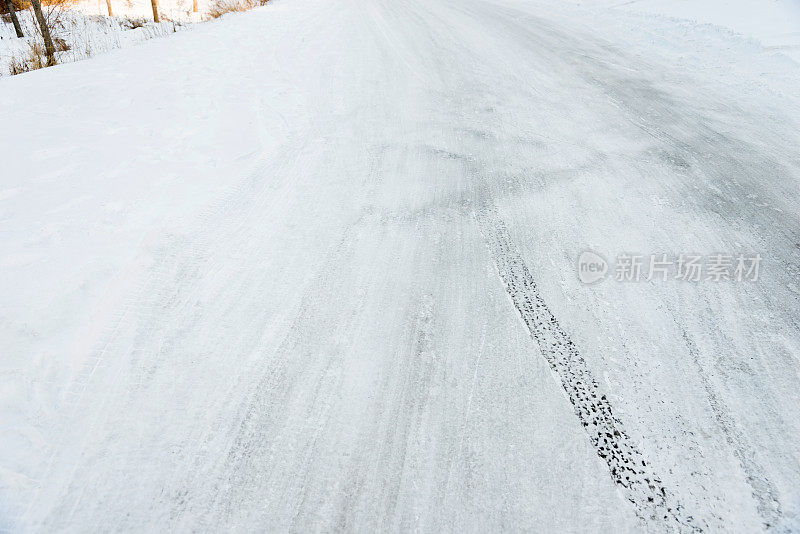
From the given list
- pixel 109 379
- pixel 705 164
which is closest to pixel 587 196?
pixel 705 164

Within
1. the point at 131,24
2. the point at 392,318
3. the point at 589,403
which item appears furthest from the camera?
the point at 131,24

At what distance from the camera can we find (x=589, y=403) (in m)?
2.12

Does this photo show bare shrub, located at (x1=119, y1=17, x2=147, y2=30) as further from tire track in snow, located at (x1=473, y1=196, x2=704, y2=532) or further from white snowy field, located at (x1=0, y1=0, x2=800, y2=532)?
tire track in snow, located at (x1=473, y1=196, x2=704, y2=532)

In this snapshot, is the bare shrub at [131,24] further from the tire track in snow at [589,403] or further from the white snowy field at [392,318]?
the tire track in snow at [589,403]

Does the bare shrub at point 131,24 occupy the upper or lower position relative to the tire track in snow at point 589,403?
upper

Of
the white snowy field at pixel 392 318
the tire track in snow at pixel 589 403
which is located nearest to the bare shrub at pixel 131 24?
the white snowy field at pixel 392 318

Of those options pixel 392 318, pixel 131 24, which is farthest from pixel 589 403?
pixel 131 24

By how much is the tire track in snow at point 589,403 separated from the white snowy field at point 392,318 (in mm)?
12

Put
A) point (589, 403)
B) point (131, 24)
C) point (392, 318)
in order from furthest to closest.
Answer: point (131, 24) → point (392, 318) → point (589, 403)

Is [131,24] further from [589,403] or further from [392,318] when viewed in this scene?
[589,403]

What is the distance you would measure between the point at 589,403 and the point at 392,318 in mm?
→ 1182

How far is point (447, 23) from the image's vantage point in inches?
361

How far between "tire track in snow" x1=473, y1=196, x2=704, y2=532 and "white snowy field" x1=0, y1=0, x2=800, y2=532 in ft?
0.04

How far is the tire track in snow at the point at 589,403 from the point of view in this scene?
177 centimetres
